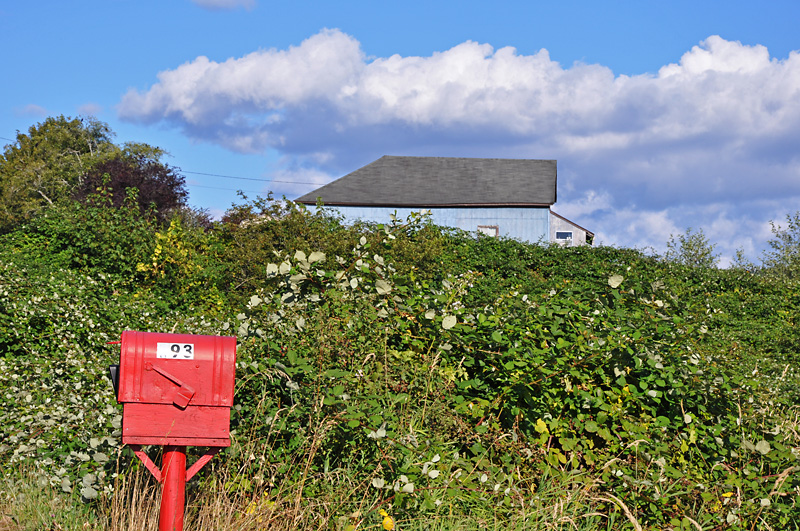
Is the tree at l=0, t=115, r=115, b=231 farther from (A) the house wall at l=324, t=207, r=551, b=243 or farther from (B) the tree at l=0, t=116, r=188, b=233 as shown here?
(A) the house wall at l=324, t=207, r=551, b=243

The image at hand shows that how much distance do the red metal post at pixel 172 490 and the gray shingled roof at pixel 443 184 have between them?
2964 cm

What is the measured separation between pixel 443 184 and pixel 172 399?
31.4 m

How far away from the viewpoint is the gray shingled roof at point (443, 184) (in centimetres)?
3275

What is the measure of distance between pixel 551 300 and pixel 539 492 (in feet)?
5.60

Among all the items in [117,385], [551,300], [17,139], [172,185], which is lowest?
[117,385]

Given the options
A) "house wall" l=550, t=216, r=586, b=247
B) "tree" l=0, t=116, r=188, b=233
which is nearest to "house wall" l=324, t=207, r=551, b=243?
"house wall" l=550, t=216, r=586, b=247

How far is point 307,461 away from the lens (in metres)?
3.96

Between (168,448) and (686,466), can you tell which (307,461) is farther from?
(686,466)

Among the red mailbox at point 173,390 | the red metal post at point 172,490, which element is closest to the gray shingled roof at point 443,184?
the red mailbox at point 173,390

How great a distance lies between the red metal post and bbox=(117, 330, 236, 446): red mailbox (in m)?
0.10

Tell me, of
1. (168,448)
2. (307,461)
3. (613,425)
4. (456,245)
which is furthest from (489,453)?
(456,245)

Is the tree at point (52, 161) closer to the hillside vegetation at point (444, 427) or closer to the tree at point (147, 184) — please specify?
the tree at point (147, 184)

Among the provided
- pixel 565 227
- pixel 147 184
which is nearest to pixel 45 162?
pixel 147 184

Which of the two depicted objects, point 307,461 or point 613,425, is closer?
point 307,461
